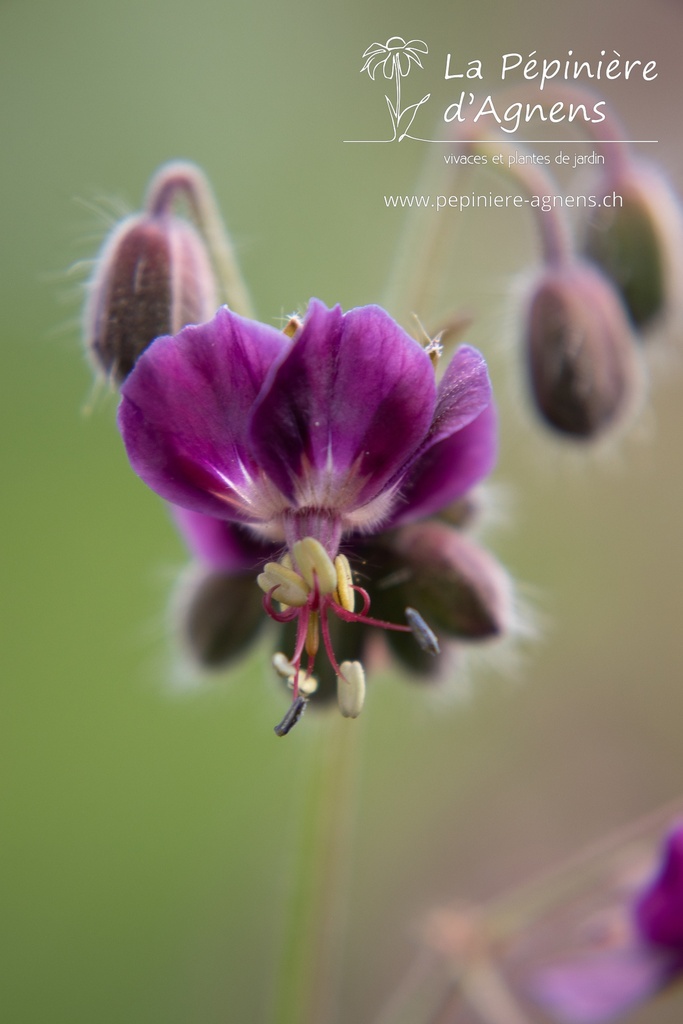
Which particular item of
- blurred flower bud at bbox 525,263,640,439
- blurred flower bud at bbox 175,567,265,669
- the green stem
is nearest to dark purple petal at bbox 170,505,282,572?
blurred flower bud at bbox 175,567,265,669

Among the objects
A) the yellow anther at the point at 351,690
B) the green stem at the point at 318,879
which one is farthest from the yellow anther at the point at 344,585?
the green stem at the point at 318,879

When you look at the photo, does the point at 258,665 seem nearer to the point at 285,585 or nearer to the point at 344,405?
the point at 285,585

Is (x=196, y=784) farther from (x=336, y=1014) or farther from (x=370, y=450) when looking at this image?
(x=370, y=450)

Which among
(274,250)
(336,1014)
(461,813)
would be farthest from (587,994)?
(274,250)

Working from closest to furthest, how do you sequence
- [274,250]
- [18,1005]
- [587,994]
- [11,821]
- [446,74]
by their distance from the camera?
1. [587,994]
2. [446,74]
3. [18,1005]
4. [11,821]
5. [274,250]

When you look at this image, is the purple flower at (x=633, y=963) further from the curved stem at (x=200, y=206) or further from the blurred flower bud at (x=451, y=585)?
the curved stem at (x=200, y=206)

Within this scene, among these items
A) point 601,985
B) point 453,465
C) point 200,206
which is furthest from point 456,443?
point 601,985
